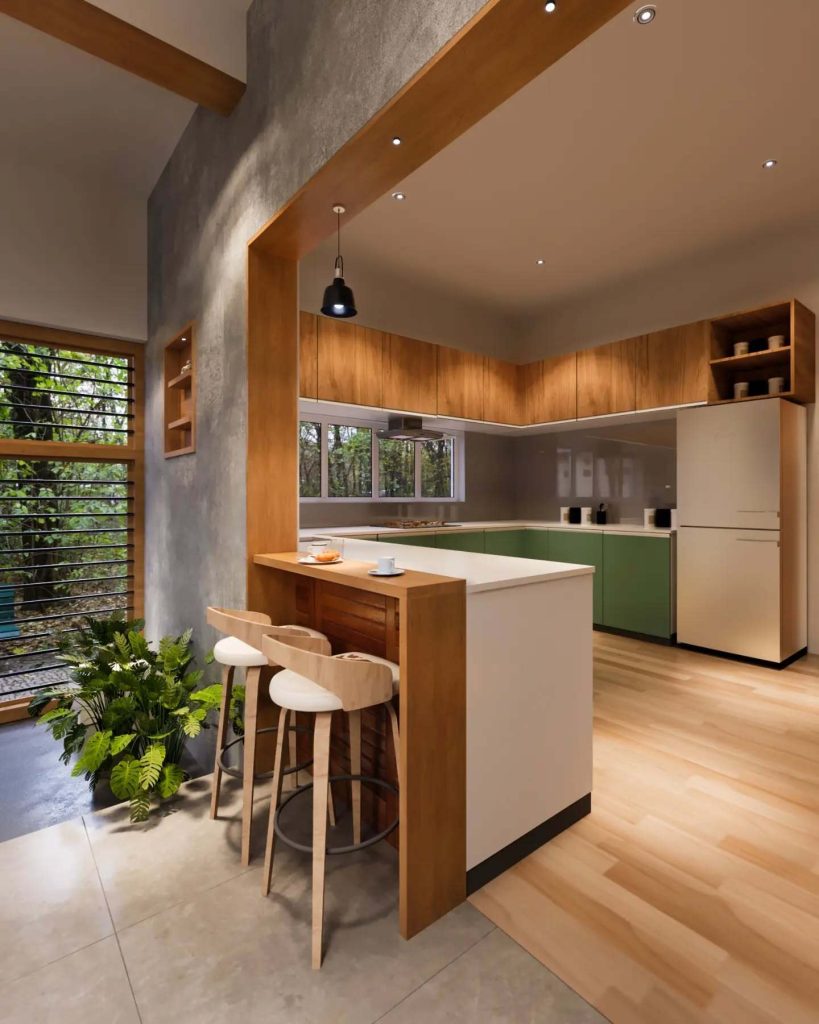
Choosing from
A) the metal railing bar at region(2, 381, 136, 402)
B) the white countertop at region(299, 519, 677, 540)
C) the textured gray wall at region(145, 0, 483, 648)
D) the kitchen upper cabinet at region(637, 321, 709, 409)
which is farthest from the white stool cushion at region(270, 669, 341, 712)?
the kitchen upper cabinet at region(637, 321, 709, 409)

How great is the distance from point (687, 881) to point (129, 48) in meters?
3.93

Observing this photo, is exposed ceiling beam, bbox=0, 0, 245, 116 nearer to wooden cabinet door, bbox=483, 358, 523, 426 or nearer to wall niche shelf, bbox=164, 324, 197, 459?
wall niche shelf, bbox=164, 324, 197, 459

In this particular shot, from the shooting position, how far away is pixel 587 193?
138 inches

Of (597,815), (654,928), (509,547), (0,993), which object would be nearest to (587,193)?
(509,547)

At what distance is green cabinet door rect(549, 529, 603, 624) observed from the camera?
4.96m

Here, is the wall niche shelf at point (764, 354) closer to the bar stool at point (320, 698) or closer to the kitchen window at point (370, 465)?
the kitchen window at point (370, 465)

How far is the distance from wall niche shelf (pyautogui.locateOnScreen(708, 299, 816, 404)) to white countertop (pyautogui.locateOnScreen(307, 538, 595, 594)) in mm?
2819

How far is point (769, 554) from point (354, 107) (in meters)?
3.81

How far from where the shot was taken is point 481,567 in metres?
2.15

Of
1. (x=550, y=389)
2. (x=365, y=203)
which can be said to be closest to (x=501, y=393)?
(x=550, y=389)

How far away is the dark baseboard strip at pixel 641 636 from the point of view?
4.55m

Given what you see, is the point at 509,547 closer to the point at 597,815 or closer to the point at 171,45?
the point at 597,815

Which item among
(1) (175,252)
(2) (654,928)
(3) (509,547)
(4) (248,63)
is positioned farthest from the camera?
(3) (509,547)

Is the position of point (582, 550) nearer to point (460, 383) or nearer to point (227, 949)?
point (460, 383)
